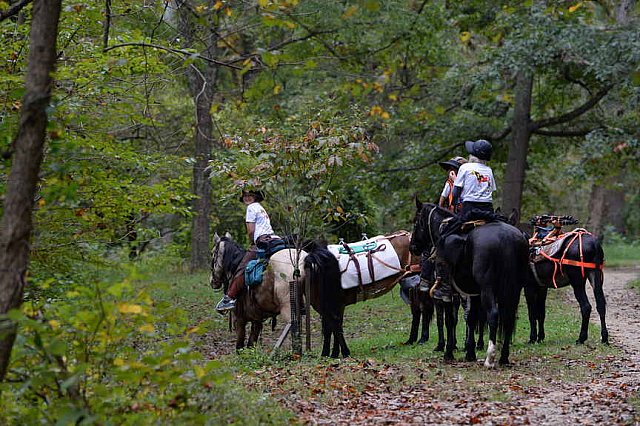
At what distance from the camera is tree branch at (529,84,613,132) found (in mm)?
22516

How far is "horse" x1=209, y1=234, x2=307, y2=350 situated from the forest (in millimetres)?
639

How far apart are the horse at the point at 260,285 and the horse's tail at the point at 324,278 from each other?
0.70 ft

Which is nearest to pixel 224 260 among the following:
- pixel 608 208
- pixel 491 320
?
pixel 491 320

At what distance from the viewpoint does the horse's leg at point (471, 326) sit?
11.6 metres

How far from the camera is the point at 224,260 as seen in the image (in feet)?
46.5

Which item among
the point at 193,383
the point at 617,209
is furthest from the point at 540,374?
the point at 617,209

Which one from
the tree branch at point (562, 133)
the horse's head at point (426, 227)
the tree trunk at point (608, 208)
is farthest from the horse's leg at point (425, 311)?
the tree trunk at point (608, 208)

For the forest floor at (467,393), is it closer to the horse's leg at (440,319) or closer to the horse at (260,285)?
the horse's leg at (440,319)

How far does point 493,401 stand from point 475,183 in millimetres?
3638

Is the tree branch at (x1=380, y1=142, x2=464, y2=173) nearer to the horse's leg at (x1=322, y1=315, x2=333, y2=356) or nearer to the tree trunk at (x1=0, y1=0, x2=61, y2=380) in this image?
the horse's leg at (x1=322, y1=315, x2=333, y2=356)

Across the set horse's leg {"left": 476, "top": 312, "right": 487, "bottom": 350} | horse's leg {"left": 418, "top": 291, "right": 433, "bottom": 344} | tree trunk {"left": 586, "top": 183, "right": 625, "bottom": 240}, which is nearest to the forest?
horse's leg {"left": 418, "top": 291, "right": 433, "bottom": 344}

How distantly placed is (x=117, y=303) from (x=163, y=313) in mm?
734

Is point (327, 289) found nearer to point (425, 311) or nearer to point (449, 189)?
point (425, 311)

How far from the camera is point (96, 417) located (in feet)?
19.1
